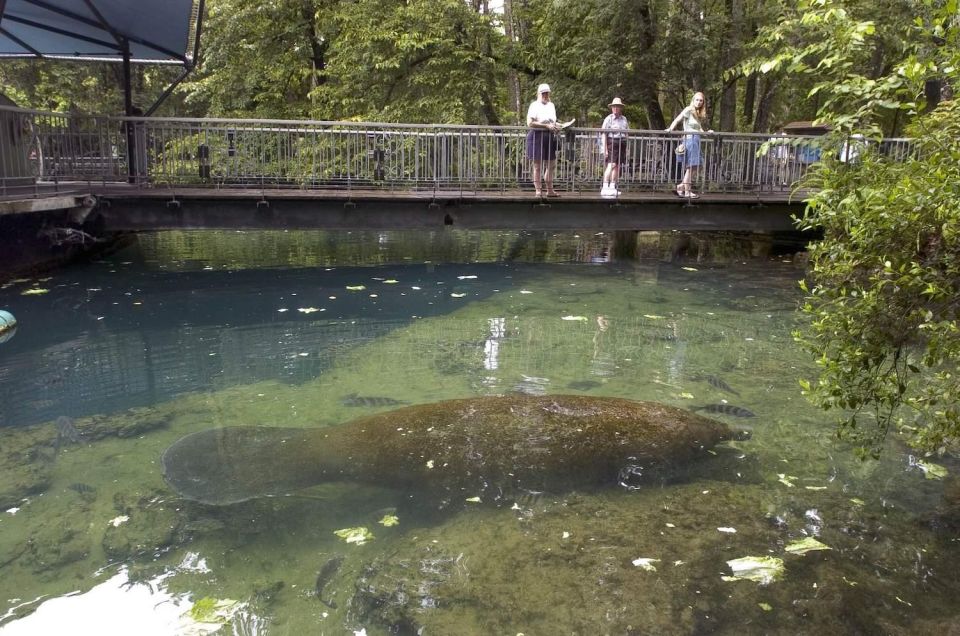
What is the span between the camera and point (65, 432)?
6.83 meters

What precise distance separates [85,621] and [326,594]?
1292 mm

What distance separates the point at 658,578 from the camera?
14.8 feet

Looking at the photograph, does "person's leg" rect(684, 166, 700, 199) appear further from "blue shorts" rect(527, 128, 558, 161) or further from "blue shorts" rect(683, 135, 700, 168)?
"blue shorts" rect(527, 128, 558, 161)

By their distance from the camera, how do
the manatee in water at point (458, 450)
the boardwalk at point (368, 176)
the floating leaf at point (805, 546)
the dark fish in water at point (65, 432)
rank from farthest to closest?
the boardwalk at point (368, 176) → the dark fish in water at point (65, 432) → the manatee in water at point (458, 450) → the floating leaf at point (805, 546)

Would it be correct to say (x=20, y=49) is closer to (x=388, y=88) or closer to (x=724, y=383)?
(x=388, y=88)

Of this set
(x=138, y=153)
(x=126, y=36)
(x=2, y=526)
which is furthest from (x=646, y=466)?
(x=126, y=36)

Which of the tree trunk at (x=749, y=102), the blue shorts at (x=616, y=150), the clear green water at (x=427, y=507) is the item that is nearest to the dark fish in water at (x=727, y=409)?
the clear green water at (x=427, y=507)

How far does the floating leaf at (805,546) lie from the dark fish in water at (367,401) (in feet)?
13.1

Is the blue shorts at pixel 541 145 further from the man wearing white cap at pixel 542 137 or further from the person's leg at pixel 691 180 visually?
the person's leg at pixel 691 180

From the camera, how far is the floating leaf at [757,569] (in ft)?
14.8

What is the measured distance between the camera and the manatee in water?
570cm

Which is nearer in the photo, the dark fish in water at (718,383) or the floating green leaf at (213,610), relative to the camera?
the floating green leaf at (213,610)

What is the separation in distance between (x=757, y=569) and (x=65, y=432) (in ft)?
19.4

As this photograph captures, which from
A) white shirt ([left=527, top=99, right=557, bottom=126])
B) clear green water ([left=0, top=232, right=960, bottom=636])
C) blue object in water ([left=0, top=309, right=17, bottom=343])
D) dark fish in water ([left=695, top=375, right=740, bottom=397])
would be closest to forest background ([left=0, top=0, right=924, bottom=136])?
white shirt ([left=527, top=99, right=557, bottom=126])
